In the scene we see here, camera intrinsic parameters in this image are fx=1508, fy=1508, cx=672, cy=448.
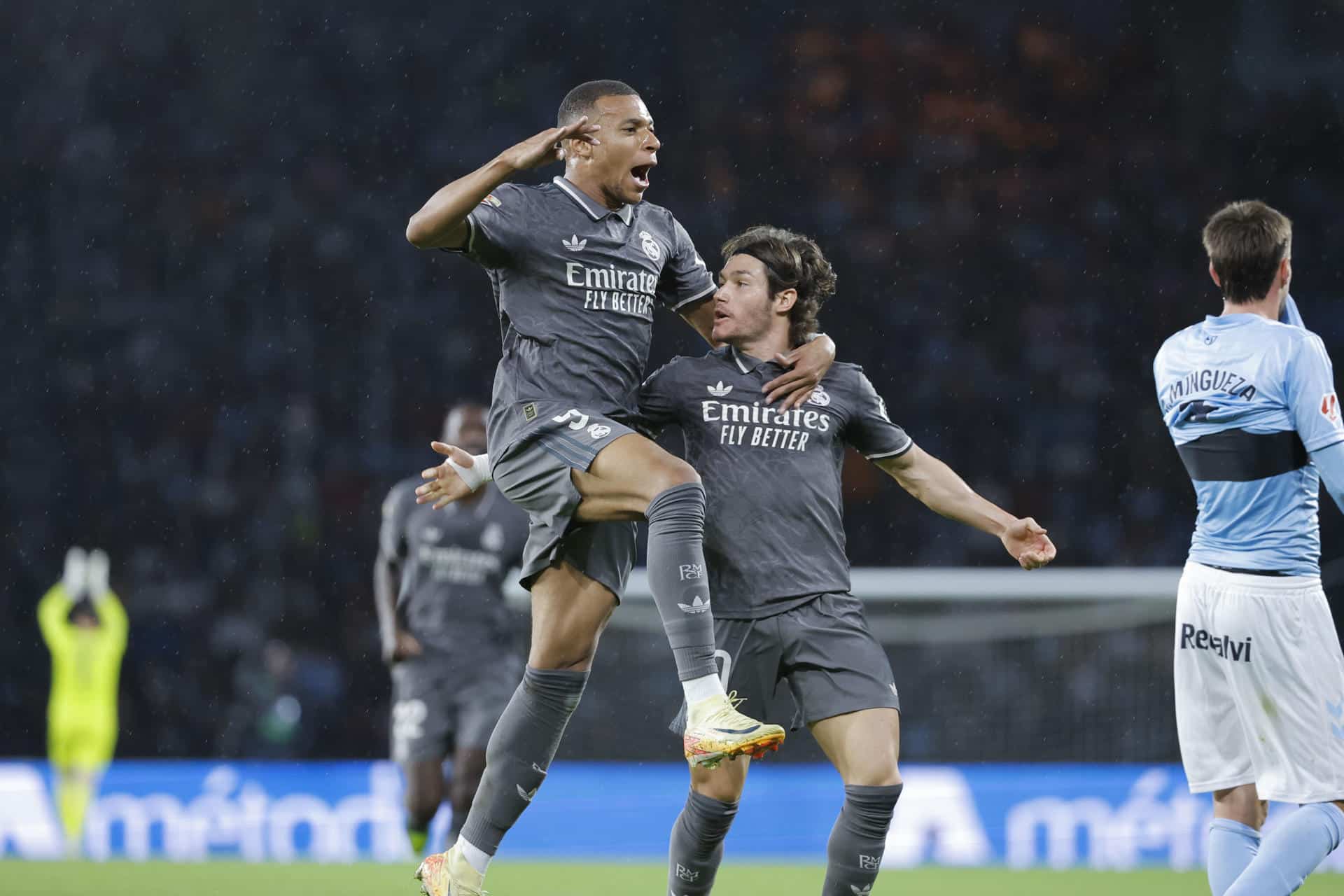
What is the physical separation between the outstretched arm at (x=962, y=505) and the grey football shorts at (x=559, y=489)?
0.87 meters

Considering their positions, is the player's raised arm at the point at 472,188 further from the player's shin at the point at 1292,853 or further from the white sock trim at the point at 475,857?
the player's shin at the point at 1292,853

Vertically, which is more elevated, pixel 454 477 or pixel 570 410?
pixel 570 410

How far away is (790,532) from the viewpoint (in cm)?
417

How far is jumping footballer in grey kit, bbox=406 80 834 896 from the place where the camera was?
12.3 ft

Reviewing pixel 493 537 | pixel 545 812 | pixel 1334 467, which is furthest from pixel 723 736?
pixel 545 812

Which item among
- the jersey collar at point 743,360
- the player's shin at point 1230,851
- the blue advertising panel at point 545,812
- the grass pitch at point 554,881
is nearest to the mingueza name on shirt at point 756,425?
the jersey collar at point 743,360

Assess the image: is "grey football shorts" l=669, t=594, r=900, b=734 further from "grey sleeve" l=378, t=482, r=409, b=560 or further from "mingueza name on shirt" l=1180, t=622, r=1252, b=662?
"grey sleeve" l=378, t=482, r=409, b=560

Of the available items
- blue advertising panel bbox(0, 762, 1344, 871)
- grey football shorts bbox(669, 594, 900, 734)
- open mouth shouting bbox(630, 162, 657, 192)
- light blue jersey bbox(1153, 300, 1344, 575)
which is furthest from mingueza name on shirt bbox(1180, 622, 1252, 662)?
blue advertising panel bbox(0, 762, 1344, 871)

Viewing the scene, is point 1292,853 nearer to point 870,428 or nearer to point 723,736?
point 723,736

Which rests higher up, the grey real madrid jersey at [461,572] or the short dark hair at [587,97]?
the short dark hair at [587,97]

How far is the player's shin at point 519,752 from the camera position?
399 centimetres

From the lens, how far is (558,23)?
1452cm

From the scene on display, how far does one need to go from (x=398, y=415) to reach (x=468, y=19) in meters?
4.23

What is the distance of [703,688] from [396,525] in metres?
3.77
